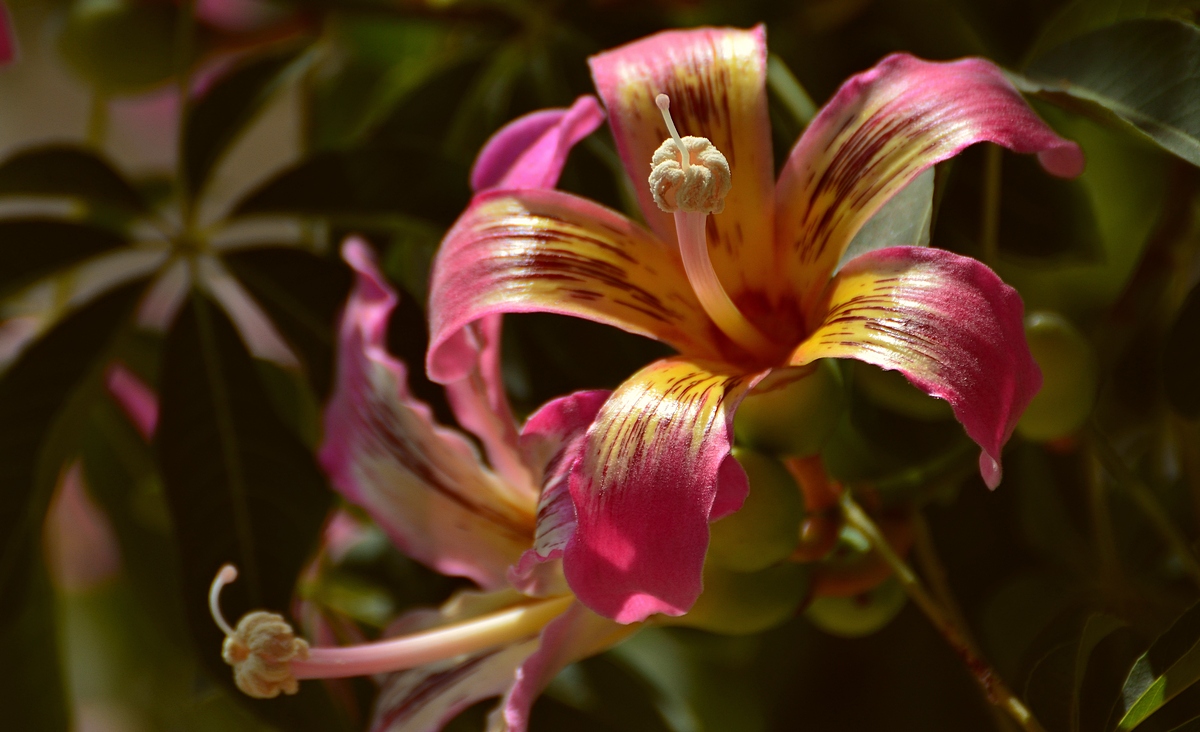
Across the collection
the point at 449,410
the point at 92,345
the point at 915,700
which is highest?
the point at 92,345

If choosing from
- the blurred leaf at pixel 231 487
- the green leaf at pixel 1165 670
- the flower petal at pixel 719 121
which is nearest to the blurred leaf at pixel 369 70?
the blurred leaf at pixel 231 487

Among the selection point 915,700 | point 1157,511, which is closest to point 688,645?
point 915,700

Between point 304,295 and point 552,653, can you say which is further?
point 304,295

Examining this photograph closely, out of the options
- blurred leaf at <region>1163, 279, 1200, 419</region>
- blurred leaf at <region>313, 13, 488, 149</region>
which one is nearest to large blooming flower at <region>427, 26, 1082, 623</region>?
blurred leaf at <region>1163, 279, 1200, 419</region>

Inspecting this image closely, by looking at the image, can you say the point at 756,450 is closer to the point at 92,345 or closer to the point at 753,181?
the point at 753,181

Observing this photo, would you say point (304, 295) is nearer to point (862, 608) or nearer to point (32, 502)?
point (32, 502)

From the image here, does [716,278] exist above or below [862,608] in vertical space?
above

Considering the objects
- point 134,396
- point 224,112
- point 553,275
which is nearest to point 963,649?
point 553,275
